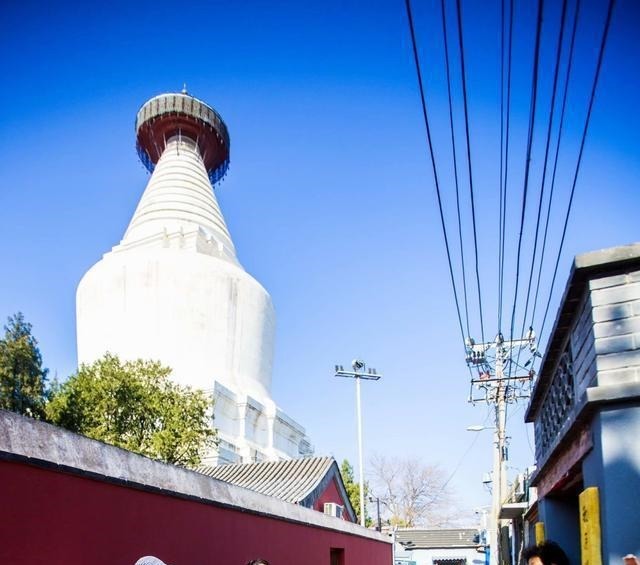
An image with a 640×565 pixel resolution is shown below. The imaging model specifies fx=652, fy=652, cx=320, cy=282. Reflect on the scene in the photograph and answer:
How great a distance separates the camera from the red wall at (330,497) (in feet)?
46.4

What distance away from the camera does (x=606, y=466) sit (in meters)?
4.77

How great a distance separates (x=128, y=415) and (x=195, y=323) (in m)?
8.99

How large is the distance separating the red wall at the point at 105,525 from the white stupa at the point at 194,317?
49.7 ft

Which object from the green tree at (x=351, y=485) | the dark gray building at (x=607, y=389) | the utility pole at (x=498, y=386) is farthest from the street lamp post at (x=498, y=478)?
the green tree at (x=351, y=485)

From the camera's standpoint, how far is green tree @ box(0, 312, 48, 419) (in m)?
20.3

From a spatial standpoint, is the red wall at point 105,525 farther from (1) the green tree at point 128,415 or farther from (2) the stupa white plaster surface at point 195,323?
(2) the stupa white plaster surface at point 195,323

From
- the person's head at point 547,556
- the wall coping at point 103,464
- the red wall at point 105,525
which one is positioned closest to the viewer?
the person's head at point 547,556

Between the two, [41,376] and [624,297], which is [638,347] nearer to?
[624,297]

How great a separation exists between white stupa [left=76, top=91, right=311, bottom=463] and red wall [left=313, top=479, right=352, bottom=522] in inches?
291

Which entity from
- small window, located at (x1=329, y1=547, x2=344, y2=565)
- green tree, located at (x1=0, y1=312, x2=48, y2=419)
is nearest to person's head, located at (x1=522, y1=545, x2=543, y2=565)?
small window, located at (x1=329, y1=547, x2=344, y2=565)

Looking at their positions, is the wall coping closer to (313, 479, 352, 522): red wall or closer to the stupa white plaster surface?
(313, 479, 352, 522): red wall

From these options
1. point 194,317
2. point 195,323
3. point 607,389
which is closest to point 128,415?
point 195,323

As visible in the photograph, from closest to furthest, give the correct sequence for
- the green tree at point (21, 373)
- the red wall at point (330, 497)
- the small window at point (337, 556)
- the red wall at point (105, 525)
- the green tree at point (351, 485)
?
the red wall at point (105, 525)
the small window at point (337, 556)
the red wall at point (330, 497)
the green tree at point (21, 373)
the green tree at point (351, 485)

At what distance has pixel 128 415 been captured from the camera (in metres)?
17.5
